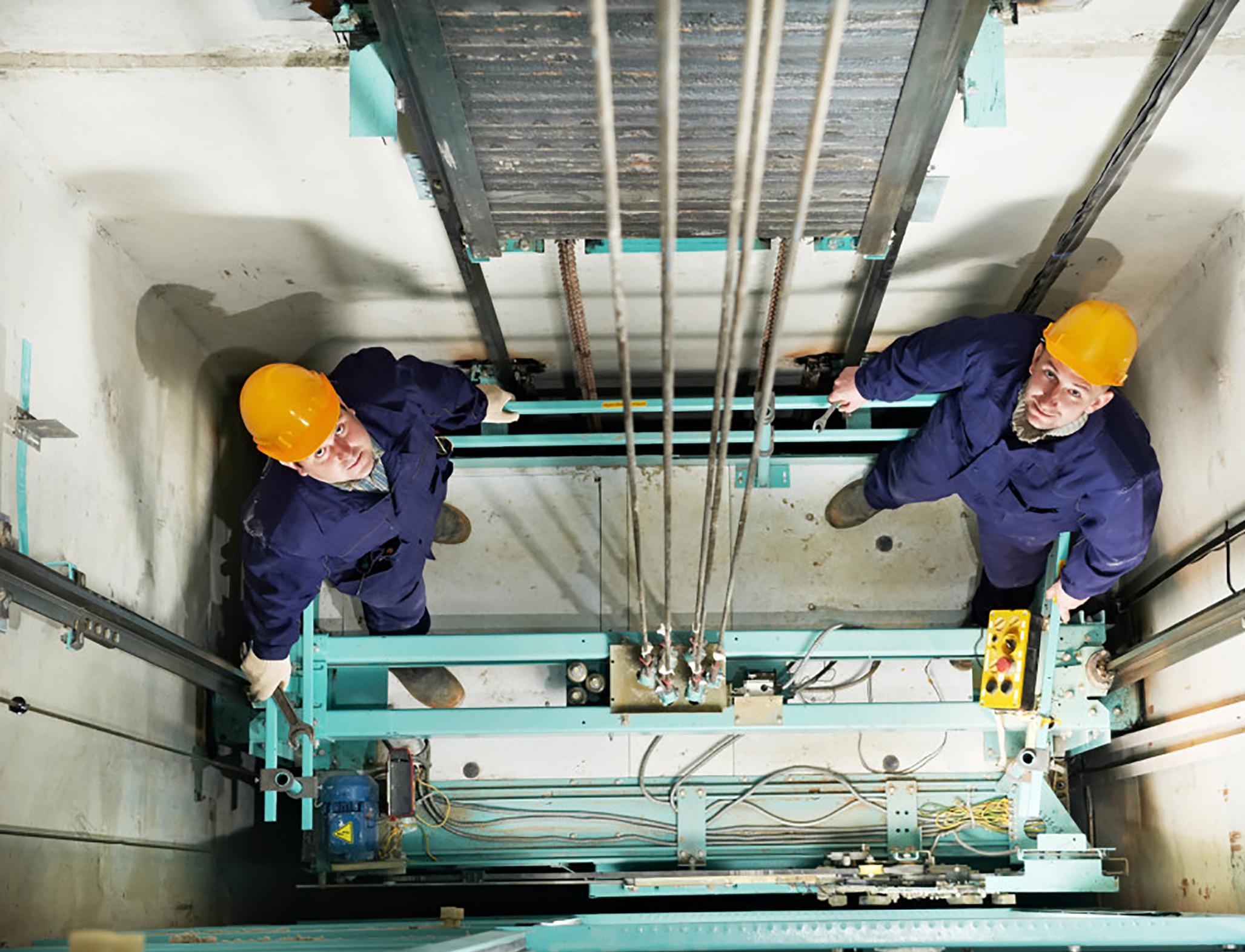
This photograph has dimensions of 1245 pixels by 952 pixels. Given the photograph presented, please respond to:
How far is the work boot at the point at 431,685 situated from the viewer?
328cm

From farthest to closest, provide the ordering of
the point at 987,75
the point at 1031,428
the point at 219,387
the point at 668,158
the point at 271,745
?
the point at 219,387 → the point at 271,745 → the point at 1031,428 → the point at 987,75 → the point at 668,158

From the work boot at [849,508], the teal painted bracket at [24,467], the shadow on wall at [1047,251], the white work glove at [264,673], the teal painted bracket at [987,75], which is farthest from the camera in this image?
the work boot at [849,508]

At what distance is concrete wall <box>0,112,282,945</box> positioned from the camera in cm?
221

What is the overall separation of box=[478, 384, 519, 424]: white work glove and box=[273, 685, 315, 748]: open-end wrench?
35.3 inches

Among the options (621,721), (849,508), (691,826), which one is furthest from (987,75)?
(691,826)

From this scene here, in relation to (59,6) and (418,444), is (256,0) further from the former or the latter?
(418,444)

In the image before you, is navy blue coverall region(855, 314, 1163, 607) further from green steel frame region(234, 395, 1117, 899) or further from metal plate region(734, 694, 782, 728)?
metal plate region(734, 694, 782, 728)

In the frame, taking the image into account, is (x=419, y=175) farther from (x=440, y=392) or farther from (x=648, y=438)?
(x=648, y=438)

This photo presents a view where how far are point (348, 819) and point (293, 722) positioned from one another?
0.40 meters

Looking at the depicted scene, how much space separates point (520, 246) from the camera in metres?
2.49

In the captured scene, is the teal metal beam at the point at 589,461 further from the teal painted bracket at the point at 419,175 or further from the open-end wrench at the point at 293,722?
→ the teal painted bracket at the point at 419,175

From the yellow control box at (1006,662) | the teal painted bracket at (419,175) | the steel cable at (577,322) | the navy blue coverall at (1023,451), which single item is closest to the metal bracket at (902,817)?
the yellow control box at (1006,662)

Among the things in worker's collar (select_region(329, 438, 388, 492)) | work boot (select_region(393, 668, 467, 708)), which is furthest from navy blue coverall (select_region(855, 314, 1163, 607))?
work boot (select_region(393, 668, 467, 708))

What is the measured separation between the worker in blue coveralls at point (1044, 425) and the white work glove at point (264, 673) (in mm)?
1555
